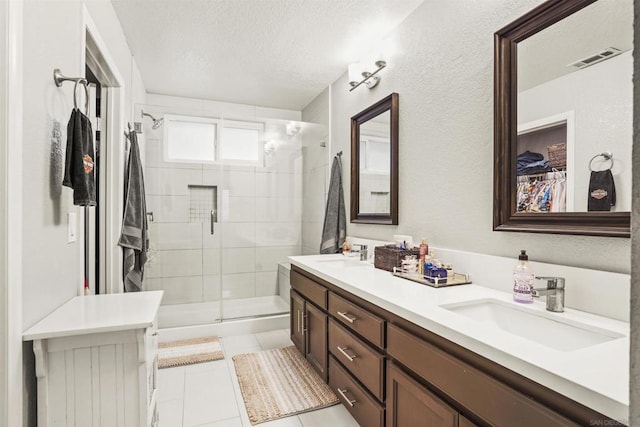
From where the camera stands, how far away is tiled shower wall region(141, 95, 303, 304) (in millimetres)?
3246

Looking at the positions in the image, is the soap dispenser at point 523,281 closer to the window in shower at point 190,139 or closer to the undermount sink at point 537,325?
the undermount sink at point 537,325

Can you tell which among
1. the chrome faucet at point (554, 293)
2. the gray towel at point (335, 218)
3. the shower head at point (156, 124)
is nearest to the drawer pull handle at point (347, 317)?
the chrome faucet at point (554, 293)

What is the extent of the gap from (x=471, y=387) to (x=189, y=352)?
2404mm

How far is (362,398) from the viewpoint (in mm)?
1539

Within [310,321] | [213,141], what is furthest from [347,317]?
[213,141]

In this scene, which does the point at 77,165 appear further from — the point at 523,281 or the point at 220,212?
the point at 220,212

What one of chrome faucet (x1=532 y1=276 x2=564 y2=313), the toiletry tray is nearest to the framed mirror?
the toiletry tray

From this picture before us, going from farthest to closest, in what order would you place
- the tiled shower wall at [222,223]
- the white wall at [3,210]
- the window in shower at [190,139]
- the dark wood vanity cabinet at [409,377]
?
the window in shower at [190,139] → the tiled shower wall at [222,223] → the white wall at [3,210] → the dark wood vanity cabinet at [409,377]

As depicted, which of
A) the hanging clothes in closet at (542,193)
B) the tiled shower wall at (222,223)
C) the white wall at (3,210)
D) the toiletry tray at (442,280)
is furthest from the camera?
the tiled shower wall at (222,223)

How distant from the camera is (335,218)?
3012 millimetres

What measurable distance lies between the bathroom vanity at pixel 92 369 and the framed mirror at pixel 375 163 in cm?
170

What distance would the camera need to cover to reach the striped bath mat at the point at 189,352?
2512 millimetres

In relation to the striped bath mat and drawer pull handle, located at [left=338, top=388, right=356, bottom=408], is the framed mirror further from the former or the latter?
the striped bath mat

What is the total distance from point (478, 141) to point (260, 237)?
2.53 meters
